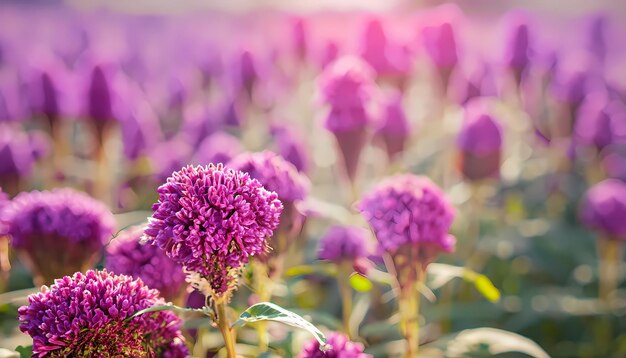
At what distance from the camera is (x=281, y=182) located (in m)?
1.67

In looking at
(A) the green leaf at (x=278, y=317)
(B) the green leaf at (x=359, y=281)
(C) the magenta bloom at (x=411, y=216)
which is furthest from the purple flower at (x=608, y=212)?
(A) the green leaf at (x=278, y=317)

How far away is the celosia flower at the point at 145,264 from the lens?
4.91 feet

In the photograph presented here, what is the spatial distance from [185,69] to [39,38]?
123 inches

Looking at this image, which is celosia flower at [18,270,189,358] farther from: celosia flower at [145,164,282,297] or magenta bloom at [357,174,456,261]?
magenta bloom at [357,174,456,261]

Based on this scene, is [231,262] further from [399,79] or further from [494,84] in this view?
[494,84]

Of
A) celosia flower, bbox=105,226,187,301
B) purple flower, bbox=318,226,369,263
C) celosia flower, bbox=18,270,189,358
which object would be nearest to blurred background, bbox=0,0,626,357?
purple flower, bbox=318,226,369,263

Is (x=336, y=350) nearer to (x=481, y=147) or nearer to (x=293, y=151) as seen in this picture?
(x=293, y=151)

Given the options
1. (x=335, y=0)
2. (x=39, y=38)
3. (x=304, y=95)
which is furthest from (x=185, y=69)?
(x=39, y=38)

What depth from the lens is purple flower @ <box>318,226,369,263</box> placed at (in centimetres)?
196

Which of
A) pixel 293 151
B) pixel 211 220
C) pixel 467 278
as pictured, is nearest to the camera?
pixel 211 220

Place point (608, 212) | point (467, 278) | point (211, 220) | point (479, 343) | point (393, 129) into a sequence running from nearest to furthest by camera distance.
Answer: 1. point (211, 220)
2. point (467, 278)
3. point (479, 343)
4. point (608, 212)
5. point (393, 129)

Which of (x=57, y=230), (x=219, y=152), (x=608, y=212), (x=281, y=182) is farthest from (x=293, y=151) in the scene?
(x=608, y=212)

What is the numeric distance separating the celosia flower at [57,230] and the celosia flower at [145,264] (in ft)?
0.69

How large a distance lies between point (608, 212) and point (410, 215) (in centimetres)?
137
